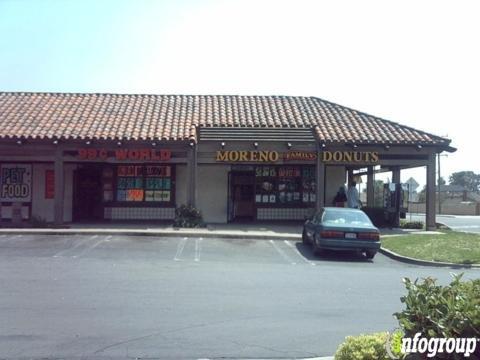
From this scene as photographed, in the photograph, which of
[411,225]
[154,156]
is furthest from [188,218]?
[411,225]

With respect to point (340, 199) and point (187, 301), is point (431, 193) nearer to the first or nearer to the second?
point (340, 199)

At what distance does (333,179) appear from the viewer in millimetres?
24672

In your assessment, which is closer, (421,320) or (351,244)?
(421,320)

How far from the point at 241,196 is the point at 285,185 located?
2.06 metres

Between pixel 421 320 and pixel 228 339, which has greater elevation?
pixel 421 320

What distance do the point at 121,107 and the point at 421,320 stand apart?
2257 centimetres

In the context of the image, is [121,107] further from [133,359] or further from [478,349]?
[478,349]

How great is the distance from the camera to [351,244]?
50.7 ft

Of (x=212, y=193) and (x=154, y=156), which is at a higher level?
(x=154, y=156)

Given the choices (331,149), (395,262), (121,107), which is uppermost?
(121,107)

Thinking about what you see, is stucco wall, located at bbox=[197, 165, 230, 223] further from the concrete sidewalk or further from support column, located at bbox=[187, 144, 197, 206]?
support column, located at bbox=[187, 144, 197, 206]

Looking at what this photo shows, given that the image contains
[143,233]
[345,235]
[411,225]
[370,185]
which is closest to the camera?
[345,235]

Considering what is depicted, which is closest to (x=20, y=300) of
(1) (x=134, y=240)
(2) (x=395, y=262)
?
(1) (x=134, y=240)

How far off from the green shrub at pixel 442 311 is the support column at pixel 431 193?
1847 centimetres
